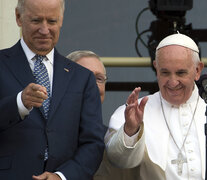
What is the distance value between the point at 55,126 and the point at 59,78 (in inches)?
10.4

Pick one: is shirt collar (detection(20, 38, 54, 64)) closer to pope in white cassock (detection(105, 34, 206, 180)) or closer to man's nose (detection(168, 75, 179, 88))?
pope in white cassock (detection(105, 34, 206, 180))

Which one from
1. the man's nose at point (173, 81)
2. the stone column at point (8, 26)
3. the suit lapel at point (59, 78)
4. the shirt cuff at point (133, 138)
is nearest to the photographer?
the suit lapel at point (59, 78)

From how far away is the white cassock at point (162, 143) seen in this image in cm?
517

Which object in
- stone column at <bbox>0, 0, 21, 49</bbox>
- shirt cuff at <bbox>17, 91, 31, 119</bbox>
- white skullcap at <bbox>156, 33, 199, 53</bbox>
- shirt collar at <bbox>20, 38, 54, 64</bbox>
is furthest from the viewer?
stone column at <bbox>0, 0, 21, 49</bbox>

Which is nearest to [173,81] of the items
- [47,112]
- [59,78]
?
[59,78]

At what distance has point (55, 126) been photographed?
188 inches

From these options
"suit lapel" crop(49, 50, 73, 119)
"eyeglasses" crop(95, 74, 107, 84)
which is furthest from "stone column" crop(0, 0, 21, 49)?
"suit lapel" crop(49, 50, 73, 119)

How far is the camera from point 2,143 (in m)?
4.70

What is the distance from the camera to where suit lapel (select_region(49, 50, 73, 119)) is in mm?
4801

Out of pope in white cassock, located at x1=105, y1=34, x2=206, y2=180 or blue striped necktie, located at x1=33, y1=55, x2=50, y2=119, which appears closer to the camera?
blue striped necktie, located at x1=33, y1=55, x2=50, y2=119

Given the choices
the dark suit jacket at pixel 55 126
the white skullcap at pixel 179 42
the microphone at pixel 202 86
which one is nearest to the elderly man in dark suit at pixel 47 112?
the dark suit jacket at pixel 55 126

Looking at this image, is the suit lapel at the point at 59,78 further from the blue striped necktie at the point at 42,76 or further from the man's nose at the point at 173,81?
the man's nose at the point at 173,81

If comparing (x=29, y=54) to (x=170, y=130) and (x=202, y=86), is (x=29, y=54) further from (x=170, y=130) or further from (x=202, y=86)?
(x=170, y=130)

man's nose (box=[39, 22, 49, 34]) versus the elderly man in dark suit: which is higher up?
man's nose (box=[39, 22, 49, 34])
